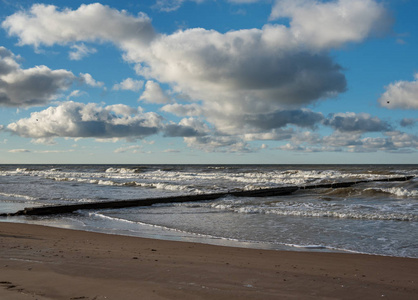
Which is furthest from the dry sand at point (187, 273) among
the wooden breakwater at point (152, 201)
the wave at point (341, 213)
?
the wooden breakwater at point (152, 201)

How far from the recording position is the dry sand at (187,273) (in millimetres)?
4922

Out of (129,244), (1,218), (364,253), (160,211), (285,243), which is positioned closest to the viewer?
(364,253)

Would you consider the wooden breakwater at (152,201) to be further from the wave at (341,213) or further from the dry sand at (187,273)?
the dry sand at (187,273)

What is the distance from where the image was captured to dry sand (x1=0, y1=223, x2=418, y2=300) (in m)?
4.92

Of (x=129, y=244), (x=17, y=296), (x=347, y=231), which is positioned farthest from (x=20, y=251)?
(x=347, y=231)

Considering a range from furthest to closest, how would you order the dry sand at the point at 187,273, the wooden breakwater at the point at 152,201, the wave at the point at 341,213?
the wooden breakwater at the point at 152,201, the wave at the point at 341,213, the dry sand at the point at 187,273

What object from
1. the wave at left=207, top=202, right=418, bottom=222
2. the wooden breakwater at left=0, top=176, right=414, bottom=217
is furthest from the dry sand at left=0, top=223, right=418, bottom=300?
the wooden breakwater at left=0, top=176, right=414, bottom=217

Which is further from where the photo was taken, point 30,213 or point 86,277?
point 30,213

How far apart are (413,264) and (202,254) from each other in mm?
4288

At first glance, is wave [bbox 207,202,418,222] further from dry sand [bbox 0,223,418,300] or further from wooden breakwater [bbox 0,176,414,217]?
dry sand [bbox 0,223,418,300]

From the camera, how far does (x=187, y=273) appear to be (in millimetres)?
6039

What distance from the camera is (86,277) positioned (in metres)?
5.59

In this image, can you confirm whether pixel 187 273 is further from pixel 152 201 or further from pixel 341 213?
pixel 152 201

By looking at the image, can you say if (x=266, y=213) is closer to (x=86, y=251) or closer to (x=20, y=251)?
(x=86, y=251)
